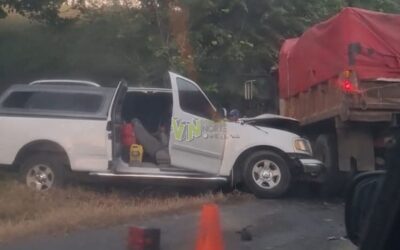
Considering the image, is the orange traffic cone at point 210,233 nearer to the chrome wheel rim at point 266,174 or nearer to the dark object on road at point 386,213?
the chrome wheel rim at point 266,174

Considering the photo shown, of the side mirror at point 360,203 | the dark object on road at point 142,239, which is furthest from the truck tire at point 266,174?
the side mirror at point 360,203

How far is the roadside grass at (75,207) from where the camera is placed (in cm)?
1093

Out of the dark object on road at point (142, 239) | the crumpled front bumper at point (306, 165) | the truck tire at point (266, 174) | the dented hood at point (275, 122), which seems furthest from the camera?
the dented hood at point (275, 122)

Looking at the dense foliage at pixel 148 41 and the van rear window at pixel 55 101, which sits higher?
the dense foliage at pixel 148 41

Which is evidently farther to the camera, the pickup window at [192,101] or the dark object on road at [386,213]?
the pickup window at [192,101]

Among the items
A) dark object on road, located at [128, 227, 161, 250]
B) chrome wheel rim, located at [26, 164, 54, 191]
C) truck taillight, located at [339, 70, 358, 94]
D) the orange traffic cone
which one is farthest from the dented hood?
dark object on road, located at [128, 227, 161, 250]

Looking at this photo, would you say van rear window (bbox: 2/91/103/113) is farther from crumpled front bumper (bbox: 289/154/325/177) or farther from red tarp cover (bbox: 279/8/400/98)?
red tarp cover (bbox: 279/8/400/98)

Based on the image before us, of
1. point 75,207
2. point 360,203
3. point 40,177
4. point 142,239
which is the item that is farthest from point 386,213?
point 40,177

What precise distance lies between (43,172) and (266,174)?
10.4ft

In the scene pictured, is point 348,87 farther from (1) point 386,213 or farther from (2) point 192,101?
(1) point 386,213

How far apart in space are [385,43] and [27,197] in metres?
5.21

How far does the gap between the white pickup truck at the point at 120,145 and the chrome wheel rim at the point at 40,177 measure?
1 centimetres

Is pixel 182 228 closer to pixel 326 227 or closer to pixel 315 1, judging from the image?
pixel 326 227

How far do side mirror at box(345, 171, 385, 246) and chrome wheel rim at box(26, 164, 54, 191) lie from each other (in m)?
10.9
